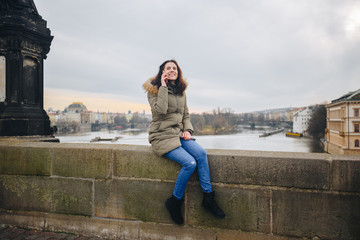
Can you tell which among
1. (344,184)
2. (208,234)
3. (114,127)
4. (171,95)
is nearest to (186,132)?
(171,95)

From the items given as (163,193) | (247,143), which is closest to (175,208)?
(163,193)

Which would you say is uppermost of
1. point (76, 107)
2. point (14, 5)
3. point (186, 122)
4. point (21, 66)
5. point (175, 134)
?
point (76, 107)

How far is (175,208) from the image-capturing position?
233 centimetres

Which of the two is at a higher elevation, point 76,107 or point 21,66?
point 76,107

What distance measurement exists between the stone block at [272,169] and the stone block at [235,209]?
0.10m

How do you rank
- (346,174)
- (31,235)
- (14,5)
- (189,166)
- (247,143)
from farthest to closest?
(247,143), (14,5), (31,235), (189,166), (346,174)

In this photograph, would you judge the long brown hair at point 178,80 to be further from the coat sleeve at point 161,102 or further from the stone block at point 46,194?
the stone block at point 46,194

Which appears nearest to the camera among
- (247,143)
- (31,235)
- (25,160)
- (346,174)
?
(346,174)

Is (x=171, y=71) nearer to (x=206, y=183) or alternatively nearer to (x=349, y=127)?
(x=206, y=183)

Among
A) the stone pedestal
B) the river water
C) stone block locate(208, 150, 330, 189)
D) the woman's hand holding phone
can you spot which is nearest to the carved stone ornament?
the stone pedestal

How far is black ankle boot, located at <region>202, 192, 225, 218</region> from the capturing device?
226 centimetres

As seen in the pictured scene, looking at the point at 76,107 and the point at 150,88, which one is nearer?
the point at 150,88

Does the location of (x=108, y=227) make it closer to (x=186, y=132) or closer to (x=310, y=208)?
(x=186, y=132)

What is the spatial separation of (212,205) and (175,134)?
73 cm
